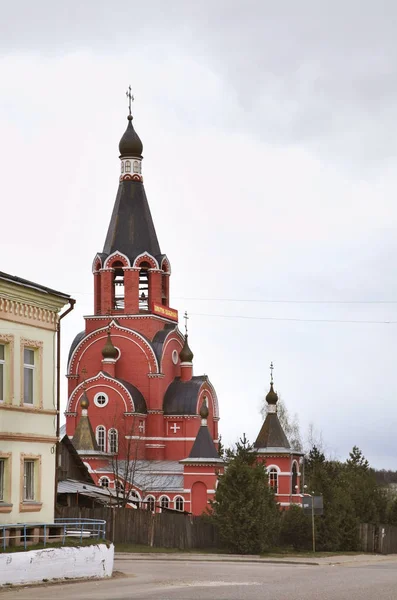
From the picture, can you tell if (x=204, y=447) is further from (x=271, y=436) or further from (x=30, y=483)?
(x=30, y=483)

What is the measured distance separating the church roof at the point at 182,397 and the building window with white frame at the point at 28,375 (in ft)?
127

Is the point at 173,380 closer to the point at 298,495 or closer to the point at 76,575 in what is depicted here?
the point at 298,495

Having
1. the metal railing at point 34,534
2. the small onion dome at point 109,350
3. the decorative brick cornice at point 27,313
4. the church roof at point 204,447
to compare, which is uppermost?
the small onion dome at point 109,350

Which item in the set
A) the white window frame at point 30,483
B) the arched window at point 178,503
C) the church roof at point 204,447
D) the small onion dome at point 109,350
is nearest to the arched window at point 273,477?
the church roof at point 204,447

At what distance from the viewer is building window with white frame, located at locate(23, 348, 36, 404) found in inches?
1041

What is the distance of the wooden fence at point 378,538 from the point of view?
52.0 metres

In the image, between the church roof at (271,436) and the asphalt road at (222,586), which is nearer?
the asphalt road at (222,586)

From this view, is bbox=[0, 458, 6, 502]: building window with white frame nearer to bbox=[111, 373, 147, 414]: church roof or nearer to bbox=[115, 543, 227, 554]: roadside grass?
bbox=[115, 543, 227, 554]: roadside grass

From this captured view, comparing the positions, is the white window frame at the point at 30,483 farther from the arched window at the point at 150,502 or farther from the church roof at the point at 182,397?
the church roof at the point at 182,397

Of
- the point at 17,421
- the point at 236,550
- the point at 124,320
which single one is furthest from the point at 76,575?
the point at 124,320

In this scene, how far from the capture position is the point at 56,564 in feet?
76.6

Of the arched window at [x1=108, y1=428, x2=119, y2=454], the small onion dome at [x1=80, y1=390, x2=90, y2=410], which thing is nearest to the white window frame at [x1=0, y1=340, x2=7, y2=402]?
the small onion dome at [x1=80, y1=390, x2=90, y2=410]

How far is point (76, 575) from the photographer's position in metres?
24.0

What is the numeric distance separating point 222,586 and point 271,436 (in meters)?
42.7
